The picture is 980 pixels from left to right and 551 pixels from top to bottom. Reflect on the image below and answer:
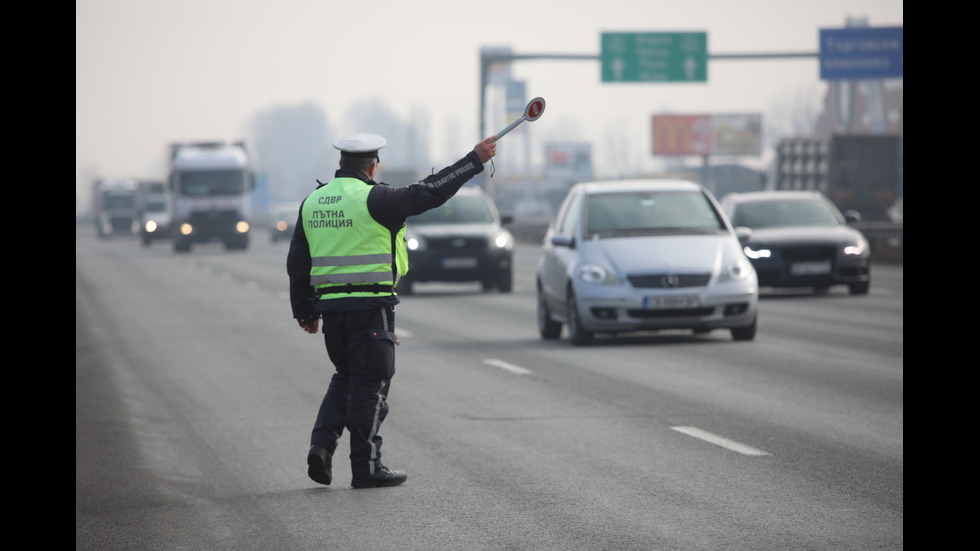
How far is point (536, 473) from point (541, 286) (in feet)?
29.5

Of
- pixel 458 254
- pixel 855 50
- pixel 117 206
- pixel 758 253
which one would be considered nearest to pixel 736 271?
pixel 758 253

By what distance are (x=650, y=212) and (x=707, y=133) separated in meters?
106

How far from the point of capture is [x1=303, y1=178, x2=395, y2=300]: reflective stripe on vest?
809 centimetres

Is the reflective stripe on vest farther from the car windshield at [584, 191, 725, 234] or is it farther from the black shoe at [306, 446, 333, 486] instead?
the car windshield at [584, 191, 725, 234]

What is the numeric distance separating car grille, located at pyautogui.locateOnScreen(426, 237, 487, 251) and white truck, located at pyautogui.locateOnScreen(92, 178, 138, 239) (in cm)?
6428

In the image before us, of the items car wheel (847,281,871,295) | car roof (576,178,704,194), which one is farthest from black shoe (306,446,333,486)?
car wheel (847,281,871,295)

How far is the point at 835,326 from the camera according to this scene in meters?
18.6

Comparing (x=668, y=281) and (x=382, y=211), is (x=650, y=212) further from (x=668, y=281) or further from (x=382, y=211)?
(x=382, y=211)

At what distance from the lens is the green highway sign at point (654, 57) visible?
156 feet

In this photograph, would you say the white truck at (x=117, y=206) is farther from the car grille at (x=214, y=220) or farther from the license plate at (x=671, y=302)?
the license plate at (x=671, y=302)

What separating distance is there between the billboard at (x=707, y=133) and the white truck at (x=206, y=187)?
7188 cm
